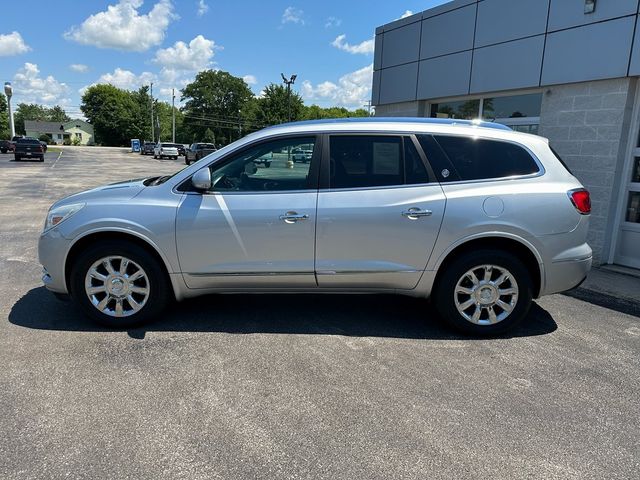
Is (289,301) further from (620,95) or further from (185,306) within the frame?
(620,95)

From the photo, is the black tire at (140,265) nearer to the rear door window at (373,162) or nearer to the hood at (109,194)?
the hood at (109,194)

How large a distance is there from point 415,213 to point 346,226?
0.60 meters

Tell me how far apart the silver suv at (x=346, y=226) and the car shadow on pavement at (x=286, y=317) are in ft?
0.92

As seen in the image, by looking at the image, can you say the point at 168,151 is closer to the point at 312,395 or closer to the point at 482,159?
the point at 482,159

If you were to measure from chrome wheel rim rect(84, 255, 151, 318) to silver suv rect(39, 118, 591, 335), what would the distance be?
0.01 m

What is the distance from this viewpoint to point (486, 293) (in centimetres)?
408

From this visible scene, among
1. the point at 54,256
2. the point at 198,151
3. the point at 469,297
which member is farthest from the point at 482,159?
the point at 198,151

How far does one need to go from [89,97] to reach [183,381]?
397 ft

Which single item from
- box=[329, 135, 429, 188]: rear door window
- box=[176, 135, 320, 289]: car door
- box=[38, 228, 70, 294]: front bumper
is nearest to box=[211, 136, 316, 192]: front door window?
box=[176, 135, 320, 289]: car door

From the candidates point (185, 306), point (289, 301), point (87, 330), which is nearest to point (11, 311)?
point (87, 330)

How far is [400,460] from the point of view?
98.0 inches

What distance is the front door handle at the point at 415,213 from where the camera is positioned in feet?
12.8

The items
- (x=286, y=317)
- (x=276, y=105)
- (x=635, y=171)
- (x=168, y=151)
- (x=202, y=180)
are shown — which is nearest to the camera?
(x=202, y=180)

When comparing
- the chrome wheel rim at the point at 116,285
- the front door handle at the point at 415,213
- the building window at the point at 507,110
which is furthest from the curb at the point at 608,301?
the chrome wheel rim at the point at 116,285
